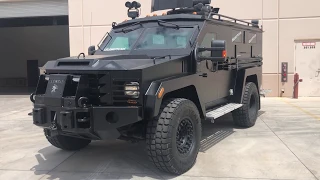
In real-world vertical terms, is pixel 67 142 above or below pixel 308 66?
below

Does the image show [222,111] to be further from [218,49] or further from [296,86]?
[296,86]

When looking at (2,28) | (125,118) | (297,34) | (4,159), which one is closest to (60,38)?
(2,28)

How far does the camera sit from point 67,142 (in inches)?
219

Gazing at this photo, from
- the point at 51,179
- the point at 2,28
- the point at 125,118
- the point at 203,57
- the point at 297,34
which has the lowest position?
the point at 51,179

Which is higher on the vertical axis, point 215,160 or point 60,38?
point 60,38

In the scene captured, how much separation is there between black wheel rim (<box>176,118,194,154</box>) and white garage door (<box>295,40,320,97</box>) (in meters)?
8.78

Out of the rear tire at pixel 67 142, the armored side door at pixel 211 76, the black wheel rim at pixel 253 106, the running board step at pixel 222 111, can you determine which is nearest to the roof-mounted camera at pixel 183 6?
the armored side door at pixel 211 76

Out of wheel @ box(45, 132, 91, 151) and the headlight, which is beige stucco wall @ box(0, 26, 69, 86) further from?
the headlight

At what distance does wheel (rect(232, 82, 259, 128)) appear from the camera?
7.05 m

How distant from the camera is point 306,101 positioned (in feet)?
37.8

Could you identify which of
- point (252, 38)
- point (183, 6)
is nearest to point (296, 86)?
point (252, 38)

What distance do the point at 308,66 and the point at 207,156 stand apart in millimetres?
8477

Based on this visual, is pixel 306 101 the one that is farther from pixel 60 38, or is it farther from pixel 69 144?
pixel 60 38

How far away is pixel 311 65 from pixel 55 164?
10.1 metres
